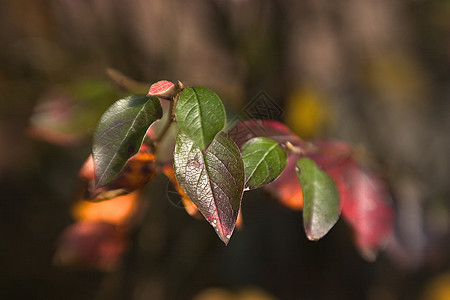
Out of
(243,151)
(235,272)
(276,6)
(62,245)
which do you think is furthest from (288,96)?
(243,151)

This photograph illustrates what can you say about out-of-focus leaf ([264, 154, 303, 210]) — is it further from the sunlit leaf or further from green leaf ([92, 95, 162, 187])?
green leaf ([92, 95, 162, 187])

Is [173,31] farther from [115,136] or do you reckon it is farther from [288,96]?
[115,136]

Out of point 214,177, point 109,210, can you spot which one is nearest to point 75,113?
point 109,210

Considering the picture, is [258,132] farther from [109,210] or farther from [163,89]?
[109,210]

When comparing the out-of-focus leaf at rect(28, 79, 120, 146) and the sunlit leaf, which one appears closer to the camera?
the sunlit leaf

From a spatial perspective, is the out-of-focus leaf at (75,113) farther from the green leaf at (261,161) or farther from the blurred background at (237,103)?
the blurred background at (237,103)

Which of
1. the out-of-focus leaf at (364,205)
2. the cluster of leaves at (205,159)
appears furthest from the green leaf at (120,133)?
the out-of-focus leaf at (364,205)

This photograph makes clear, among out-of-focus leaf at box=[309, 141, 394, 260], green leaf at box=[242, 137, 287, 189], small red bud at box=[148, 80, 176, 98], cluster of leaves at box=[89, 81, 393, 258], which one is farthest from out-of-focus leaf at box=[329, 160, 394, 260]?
small red bud at box=[148, 80, 176, 98]
